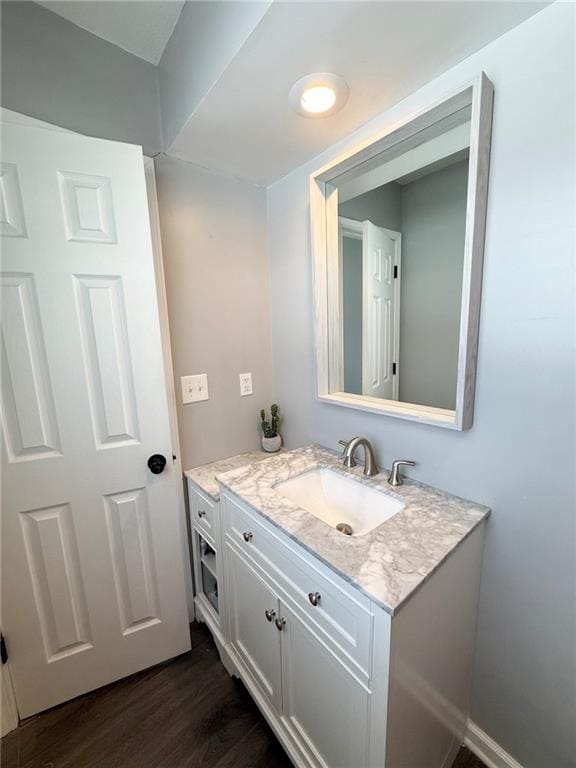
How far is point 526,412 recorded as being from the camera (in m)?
0.89

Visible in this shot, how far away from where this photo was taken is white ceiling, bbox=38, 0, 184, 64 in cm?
111

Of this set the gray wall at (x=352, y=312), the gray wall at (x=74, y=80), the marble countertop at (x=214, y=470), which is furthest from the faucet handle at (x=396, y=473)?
the gray wall at (x=74, y=80)

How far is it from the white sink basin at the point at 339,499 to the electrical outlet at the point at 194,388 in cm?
65

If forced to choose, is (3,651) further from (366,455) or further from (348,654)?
(366,455)

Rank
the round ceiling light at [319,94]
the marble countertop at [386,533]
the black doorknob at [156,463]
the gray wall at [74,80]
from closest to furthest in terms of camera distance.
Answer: the marble countertop at [386,533] → the round ceiling light at [319,94] → the gray wall at [74,80] → the black doorknob at [156,463]

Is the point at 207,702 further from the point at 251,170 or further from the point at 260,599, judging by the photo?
the point at 251,170

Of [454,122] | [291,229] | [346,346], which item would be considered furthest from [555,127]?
[291,229]

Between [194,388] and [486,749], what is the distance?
1719 mm

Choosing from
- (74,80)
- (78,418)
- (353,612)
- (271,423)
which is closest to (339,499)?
(353,612)

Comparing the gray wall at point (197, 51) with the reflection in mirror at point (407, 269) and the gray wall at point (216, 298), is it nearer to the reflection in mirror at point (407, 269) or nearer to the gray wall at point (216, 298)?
the gray wall at point (216, 298)

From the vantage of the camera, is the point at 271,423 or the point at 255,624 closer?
the point at 255,624

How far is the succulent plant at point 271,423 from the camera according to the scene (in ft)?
5.73

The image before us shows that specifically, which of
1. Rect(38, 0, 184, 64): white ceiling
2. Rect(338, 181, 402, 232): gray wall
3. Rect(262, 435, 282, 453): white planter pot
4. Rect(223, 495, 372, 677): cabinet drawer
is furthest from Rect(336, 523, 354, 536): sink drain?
Rect(38, 0, 184, 64): white ceiling

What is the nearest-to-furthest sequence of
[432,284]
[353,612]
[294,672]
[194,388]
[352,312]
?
[353,612] → [294,672] → [432,284] → [352,312] → [194,388]
